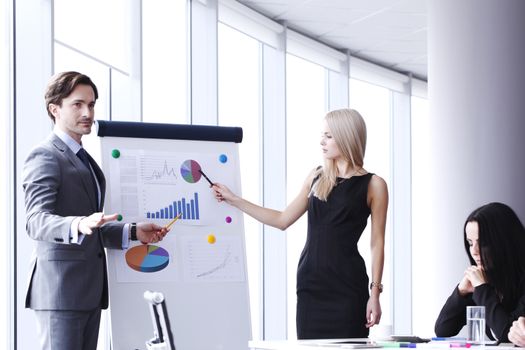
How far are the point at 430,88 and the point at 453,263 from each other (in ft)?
3.48

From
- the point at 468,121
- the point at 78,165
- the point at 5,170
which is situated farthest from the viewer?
the point at 468,121

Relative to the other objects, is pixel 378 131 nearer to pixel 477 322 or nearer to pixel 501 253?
pixel 501 253

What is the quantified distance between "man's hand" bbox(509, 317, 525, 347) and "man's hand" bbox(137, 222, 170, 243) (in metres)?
1.48

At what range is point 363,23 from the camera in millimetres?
8016

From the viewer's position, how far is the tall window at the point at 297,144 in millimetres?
8000

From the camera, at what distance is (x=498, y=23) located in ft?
15.4

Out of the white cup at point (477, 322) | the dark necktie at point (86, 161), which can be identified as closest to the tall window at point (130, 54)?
the dark necktie at point (86, 161)

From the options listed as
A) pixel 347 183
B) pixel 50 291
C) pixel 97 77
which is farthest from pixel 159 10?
pixel 50 291

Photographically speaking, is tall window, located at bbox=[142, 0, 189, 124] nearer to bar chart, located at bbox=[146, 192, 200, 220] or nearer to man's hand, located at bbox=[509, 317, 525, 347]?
bar chart, located at bbox=[146, 192, 200, 220]

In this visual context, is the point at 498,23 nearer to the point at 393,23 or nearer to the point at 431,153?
the point at 431,153

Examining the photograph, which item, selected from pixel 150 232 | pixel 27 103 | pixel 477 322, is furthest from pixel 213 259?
pixel 477 322

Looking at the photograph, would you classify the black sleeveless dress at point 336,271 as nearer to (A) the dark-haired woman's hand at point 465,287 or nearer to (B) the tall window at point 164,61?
(A) the dark-haired woman's hand at point 465,287

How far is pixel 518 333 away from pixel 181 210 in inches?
63.9

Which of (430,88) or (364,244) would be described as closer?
(430,88)
